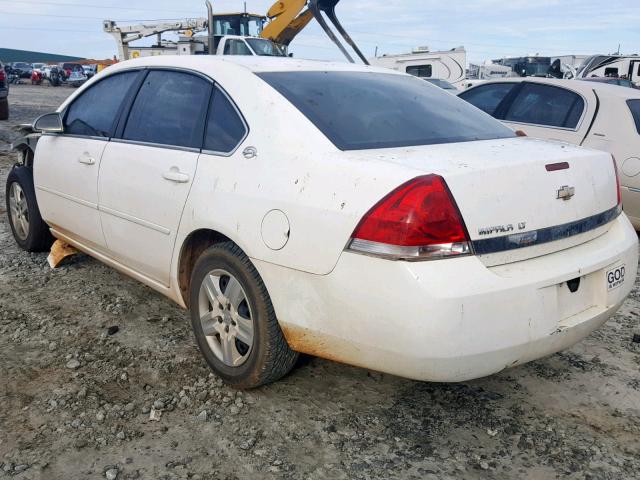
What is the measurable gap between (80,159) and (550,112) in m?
4.46

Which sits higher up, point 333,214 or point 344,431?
point 333,214

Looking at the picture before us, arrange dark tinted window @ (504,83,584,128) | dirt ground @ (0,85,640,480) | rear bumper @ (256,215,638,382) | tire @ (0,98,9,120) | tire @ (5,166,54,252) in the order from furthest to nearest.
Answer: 1. tire @ (0,98,9,120)
2. dark tinted window @ (504,83,584,128)
3. tire @ (5,166,54,252)
4. dirt ground @ (0,85,640,480)
5. rear bumper @ (256,215,638,382)

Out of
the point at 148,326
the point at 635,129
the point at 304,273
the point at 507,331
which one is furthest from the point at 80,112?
the point at 635,129

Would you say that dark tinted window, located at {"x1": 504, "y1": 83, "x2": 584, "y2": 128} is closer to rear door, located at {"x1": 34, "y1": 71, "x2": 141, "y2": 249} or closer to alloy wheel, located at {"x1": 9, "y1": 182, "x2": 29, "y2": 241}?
rear door, located at {"x1": 34, "y1": 71, "x2": 141, "y2": 249}

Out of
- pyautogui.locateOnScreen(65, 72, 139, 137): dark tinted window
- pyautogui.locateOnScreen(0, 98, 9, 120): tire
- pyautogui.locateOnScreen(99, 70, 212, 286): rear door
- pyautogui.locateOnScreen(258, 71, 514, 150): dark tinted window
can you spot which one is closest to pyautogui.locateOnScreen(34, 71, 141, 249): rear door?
pyautogui.locateOnScreen(65, 72, 139, 137): dark tinted window

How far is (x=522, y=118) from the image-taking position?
615 cm

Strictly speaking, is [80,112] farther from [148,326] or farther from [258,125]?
[258,125]

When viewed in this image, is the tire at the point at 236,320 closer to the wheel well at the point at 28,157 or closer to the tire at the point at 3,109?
the wheel well at the point at 28,157

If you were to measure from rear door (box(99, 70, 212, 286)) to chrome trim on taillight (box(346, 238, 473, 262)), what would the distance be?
3.61ft

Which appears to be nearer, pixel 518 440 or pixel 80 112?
pixel 518 440

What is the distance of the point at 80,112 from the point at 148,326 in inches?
60.5

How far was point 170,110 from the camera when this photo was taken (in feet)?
10.6

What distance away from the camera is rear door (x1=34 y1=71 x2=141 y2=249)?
3629 millimetres

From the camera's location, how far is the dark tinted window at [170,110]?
3.03 metres
